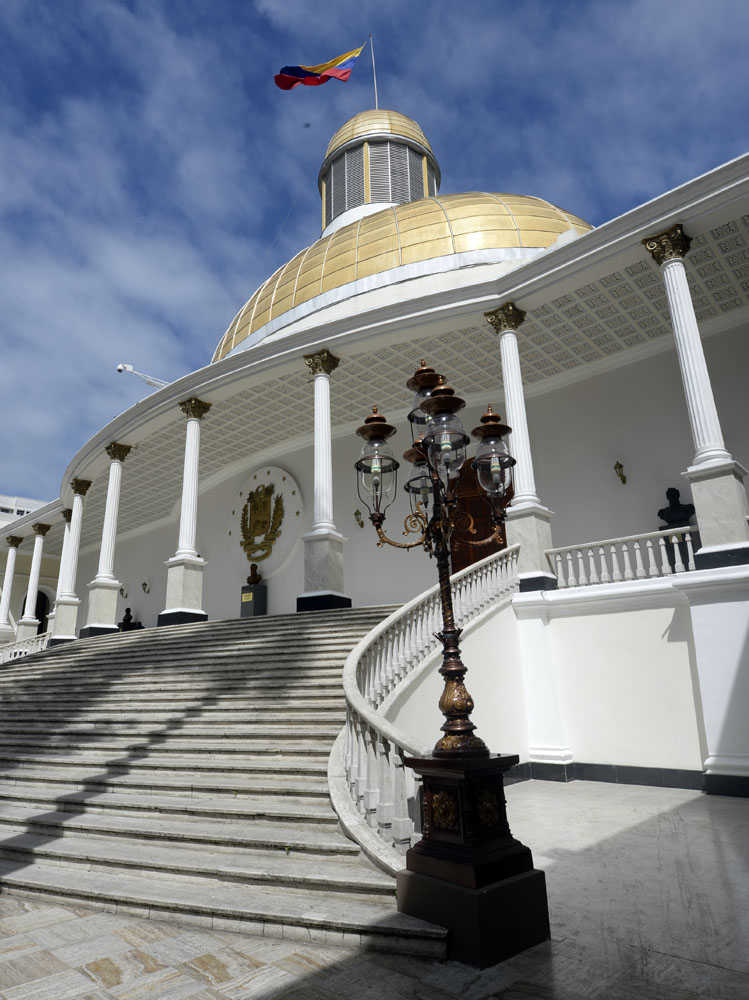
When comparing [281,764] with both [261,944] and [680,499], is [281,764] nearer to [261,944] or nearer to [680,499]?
[261,944]

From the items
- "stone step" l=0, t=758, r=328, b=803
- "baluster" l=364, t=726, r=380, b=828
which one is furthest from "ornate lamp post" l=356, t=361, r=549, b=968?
"stone step" l=0, t=758, r=328, b=803

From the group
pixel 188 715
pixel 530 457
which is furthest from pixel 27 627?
pixel 530 457

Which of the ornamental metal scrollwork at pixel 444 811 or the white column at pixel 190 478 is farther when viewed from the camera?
the white column at pixel 190 478

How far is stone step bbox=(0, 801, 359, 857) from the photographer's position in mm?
5172

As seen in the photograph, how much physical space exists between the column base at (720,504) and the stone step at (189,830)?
20.5 feet

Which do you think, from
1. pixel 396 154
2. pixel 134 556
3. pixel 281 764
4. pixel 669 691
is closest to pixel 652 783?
pixel 669 691

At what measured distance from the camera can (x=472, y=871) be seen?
3684mm

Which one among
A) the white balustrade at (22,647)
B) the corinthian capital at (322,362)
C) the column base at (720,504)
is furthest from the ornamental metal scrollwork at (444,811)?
the white balustrade at (22,647)

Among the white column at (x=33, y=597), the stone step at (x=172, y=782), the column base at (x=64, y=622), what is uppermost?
the white column at (x=33, y=597)

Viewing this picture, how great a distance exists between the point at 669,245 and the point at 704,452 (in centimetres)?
352

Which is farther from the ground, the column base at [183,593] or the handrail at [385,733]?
the column base at [183,593]

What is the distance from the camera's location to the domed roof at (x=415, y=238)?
1791 cm

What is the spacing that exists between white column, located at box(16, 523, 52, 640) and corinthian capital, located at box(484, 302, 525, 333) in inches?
795

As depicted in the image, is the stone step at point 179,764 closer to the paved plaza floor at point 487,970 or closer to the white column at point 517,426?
the paved plaza floor at point 487,970
